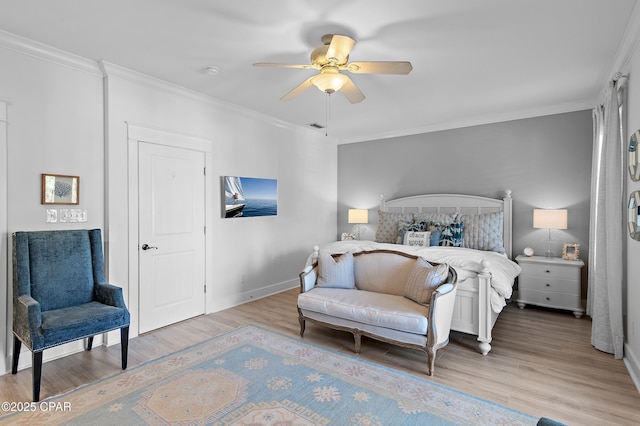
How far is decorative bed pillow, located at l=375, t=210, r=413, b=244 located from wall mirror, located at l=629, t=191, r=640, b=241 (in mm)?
2611

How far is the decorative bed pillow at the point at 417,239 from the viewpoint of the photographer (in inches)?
177

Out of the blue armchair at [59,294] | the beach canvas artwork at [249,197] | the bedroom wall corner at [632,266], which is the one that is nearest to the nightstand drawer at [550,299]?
the bedroom wall corner at [632,266]

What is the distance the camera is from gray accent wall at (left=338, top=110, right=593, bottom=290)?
175 inches

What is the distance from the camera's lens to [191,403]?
2334mm

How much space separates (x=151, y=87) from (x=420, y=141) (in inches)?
160

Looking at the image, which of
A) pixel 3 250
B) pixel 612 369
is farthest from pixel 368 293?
pixel 3 250

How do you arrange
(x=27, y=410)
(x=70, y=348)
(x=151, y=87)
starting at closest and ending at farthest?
(x=27, y=410)
(x=70, y=348)
(x=151, y=87)

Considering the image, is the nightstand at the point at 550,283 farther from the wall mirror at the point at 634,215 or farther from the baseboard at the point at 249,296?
the baseboard at the point at 249,296

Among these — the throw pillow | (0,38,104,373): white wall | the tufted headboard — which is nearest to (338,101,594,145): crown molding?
the tufted headboard

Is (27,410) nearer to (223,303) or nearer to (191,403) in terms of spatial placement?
(191,403)

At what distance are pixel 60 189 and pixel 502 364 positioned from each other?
4.21 m

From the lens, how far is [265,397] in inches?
94.3

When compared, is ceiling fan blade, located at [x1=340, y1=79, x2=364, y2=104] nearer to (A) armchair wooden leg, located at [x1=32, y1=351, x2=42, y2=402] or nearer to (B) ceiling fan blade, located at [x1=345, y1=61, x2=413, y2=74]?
(B) ceiling fan blade, located at [x1=345, y1=61, x2=413, y2=74]

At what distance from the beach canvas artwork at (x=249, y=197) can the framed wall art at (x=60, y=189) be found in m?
1.67
